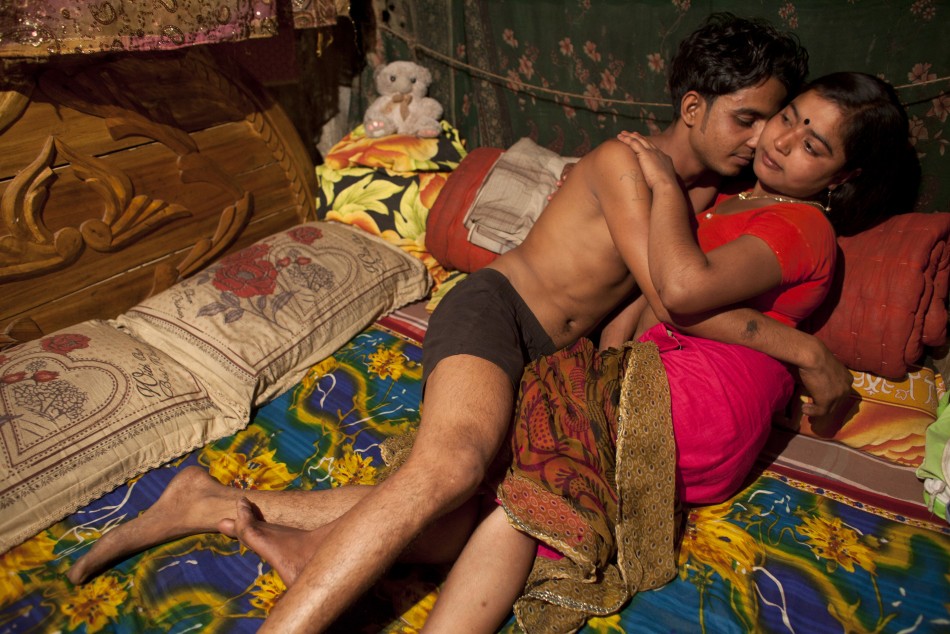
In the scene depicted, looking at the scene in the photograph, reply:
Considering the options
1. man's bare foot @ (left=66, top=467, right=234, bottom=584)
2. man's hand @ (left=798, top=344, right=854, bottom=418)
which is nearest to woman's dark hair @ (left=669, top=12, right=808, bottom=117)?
man's hand @ (left=798, top=344, right=854, bottom=418)

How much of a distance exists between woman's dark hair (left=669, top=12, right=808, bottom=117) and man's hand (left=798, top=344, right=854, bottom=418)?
0.68 meters

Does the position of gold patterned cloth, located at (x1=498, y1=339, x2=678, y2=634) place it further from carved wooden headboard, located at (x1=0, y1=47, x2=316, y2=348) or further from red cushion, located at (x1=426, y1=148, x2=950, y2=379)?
carved wooden headboard, located at (x1=0, y1=47, x2=316, y2=348)

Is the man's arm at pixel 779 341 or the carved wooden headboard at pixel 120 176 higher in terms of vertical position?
the carved wooden headboard at pixel 120 176

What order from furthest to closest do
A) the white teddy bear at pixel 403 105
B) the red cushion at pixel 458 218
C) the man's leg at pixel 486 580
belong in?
1. the white teddy bear at pixel 403 105
2. the red cushion at pixel 458 218
3. the man's leg at pixel 486 580

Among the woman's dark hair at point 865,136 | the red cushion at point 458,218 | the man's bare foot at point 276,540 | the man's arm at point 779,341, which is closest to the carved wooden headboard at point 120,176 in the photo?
the red cushion at point 458,218

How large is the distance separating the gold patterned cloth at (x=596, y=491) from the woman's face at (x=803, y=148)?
1.74 feet

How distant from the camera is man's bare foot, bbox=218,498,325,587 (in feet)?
4.34

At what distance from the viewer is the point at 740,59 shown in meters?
1.54

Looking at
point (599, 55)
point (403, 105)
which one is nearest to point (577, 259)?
point (599, 55)

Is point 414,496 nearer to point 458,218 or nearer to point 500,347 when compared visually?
point 500,347

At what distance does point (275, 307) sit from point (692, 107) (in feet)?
4.67

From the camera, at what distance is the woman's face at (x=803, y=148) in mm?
1433

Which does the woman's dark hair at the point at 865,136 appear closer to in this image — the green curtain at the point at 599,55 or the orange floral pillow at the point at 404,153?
the green curtain at the point at 599,55

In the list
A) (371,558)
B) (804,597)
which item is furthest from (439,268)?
(804,597)
